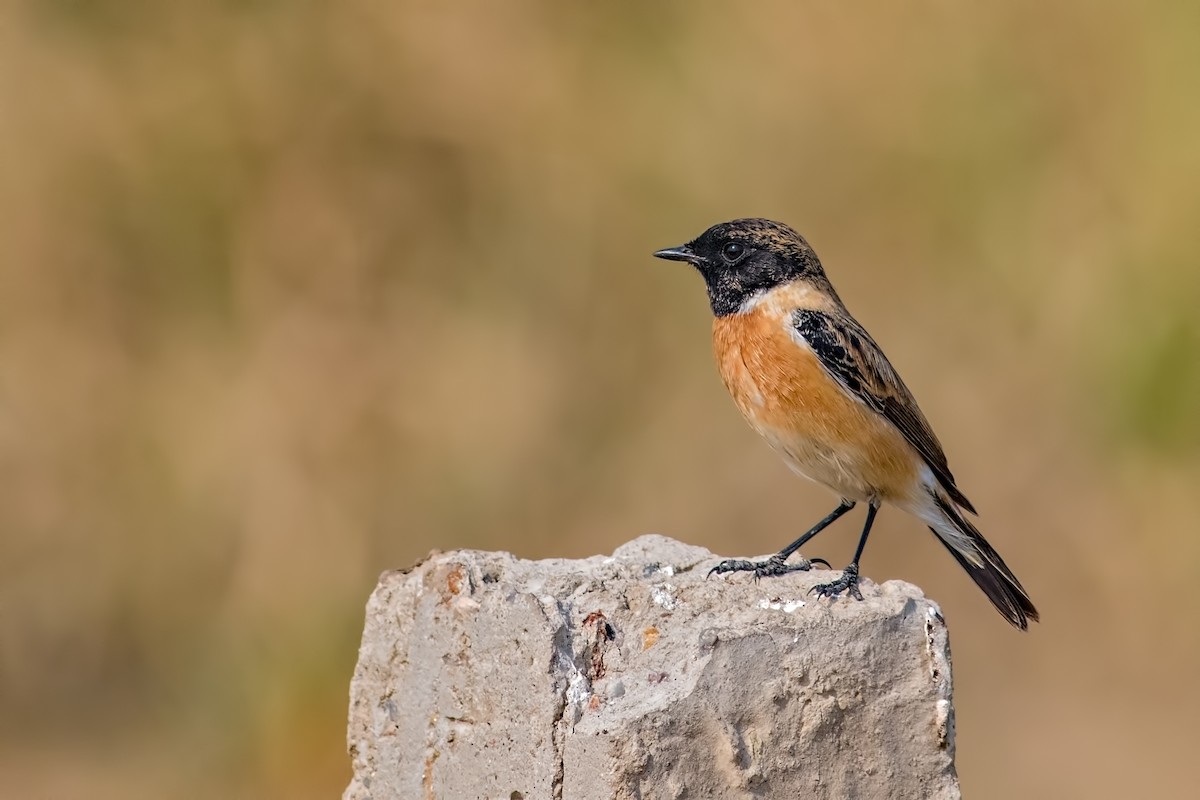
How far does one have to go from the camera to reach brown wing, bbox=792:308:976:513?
19.1 ft

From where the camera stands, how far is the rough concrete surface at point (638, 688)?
421 centimetres

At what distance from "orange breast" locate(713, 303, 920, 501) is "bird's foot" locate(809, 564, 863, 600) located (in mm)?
938

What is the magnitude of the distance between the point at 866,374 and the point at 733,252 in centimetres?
66

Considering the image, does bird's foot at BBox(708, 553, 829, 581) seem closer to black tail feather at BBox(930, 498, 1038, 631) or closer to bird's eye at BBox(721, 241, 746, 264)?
black tail feather at BBox(930, 498, 1038, 631)

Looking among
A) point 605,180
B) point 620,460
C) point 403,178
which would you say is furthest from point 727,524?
point 403,178

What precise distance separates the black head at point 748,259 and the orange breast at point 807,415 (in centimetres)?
12

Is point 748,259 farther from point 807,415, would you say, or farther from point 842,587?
point 842,587

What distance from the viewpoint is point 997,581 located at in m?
5.95

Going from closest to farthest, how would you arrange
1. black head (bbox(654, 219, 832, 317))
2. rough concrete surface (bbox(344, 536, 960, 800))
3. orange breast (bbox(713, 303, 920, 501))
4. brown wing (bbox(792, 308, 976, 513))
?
1. rough concrete surface (bbox(344, 536, 960, 800))
2. orange breast (bbox(713, 303, 920, 501))
3. brown wing (bbox(792, 308, 976, 513))
4. black head (bbox(654, 219, 832, 317))

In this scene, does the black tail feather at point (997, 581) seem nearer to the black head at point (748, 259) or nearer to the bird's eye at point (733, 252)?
the black head at point (748, 259)

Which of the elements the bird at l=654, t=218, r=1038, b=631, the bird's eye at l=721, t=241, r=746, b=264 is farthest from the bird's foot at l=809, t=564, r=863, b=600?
the bird's eye at l=721, t=241, r=746, b=264

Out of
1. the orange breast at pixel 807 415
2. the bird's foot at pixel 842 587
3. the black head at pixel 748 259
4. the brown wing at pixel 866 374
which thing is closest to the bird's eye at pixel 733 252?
the black head at pixel 748 259

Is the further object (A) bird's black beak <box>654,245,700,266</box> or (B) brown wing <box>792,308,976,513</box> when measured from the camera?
(A) bird's black beak <box>654,245,700,266</box>

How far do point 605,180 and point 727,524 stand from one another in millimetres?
2312
